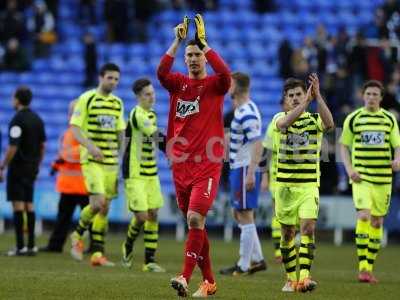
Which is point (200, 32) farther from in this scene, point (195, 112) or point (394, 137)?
point (394, 137)

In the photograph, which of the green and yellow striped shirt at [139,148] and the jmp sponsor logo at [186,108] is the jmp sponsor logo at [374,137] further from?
the jmp sponsor logo at [186,108]

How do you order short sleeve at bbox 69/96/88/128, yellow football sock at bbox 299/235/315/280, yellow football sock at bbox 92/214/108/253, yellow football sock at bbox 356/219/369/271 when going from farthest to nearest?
yellow football sock at bbox 92/214/108/253 < short sleeve at bbox 69/96/88/128 < yellow football sock at bbox 356/219/369/271 < yellow football sock at bbox 299/235/315/280

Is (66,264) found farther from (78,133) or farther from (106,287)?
(106,287)

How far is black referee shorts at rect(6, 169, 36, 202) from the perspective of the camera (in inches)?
647

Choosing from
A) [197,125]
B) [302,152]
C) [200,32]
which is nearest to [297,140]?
[302,152]

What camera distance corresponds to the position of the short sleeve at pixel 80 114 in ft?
48.0

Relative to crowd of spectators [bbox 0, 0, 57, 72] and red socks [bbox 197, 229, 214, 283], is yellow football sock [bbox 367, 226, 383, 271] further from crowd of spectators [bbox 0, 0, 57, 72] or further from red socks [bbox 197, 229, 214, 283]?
crowd of spectators [bbox 0, 0, 57, 72]

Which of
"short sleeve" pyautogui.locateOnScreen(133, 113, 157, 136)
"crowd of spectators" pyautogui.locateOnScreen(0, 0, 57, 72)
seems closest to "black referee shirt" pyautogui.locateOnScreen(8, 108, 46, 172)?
"short sleeve" pyautogui.locateOnScreen(133, 113, 157, 136)

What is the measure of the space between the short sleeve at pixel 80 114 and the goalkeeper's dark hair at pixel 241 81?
204cm

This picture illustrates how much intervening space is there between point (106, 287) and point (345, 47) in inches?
655

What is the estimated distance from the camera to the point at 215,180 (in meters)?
10.8

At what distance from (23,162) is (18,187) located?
389mm

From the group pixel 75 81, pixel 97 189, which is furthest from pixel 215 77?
pixel 75 81

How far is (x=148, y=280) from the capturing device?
12.2 meters
